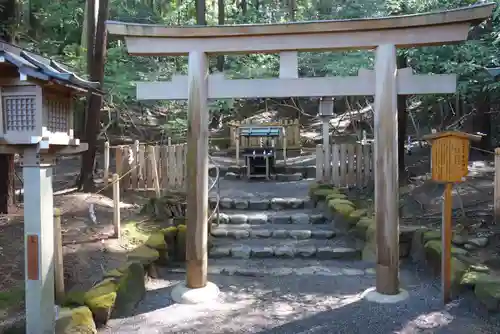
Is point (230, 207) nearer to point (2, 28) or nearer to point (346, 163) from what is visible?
point (346, 163)

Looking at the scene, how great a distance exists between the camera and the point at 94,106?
10.2 meters

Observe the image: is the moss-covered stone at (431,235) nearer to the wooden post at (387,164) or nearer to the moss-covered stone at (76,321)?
the wooden post at (387,164)

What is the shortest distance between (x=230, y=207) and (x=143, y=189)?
7.25 feet

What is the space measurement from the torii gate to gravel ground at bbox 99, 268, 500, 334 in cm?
35

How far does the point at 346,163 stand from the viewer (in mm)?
12711

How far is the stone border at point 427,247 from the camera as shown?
5.89 metres

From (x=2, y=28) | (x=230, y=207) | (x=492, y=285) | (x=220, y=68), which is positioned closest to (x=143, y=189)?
(x=230, y=207)

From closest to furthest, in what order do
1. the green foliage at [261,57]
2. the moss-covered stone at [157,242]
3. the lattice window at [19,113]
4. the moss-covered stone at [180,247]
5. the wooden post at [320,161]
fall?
1. the lattice window at [19,113]
2. the moss-covered stone at [157,242]
3. the moss-covered stone at [180,247]
4. the green foliage at [261,57]
5. the wooden post at [320,161]

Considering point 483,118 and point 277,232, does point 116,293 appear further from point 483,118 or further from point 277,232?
point 483,118

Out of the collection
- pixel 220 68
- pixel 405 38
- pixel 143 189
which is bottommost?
pixel 143 189

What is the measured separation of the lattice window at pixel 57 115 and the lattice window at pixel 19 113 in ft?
0.55

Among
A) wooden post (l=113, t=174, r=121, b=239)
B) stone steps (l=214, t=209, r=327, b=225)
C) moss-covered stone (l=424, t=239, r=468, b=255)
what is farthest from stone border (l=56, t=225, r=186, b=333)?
moss-covered stone (l=424, t=239, r=468, b=255)

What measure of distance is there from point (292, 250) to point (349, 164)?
481 cm

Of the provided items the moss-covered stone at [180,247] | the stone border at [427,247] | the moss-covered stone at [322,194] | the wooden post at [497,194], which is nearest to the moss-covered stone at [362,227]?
the stone border at [427,247]
